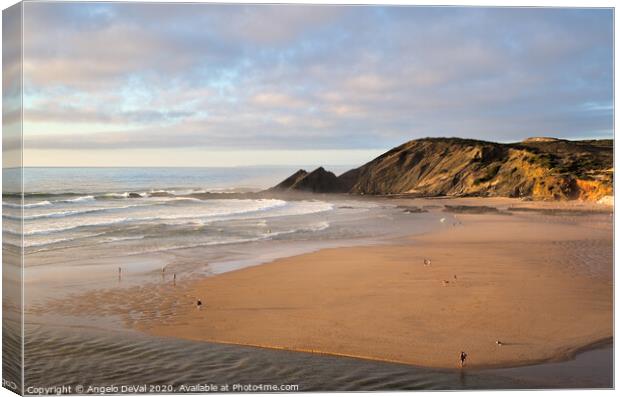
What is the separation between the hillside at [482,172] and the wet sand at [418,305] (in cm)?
203

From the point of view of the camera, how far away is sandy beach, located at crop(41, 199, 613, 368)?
928 centimetres

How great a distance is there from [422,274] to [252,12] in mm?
8457

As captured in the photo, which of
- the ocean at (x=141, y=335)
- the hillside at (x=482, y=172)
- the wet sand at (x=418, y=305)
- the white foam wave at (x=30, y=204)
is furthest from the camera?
the hillside at (x=482, y=172)

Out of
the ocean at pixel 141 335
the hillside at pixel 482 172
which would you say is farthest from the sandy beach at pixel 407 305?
the hillside at pixel 482 172

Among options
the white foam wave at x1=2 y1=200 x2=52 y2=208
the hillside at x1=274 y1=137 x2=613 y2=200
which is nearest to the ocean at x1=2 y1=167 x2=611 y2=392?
the white foam wave at x1=2 y1=200 x2=52 y2=208

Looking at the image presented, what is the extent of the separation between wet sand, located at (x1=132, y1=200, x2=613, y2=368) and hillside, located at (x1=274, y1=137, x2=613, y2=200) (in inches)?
80.0

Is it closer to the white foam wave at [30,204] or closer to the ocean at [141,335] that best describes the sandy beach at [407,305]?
the ocean at [141,335]

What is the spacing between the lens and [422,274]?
14359mm

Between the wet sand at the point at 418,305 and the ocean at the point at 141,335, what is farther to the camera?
the wet sand at the point at 418,305

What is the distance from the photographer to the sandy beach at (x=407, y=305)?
30.5ft

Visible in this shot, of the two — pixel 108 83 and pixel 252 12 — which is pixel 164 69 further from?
pixel 252 12


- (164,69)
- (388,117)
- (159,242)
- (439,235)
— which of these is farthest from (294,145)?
(439,235)

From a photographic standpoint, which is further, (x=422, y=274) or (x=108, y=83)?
(x=422, y=274)

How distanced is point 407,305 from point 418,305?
222 millimetres
